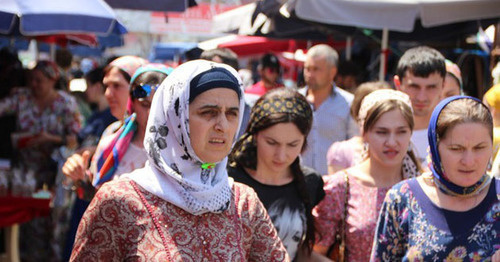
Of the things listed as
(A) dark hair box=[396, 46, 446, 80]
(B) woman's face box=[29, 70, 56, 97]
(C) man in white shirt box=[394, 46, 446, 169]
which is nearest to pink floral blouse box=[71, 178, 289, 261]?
(C) man in white shirt box=[394, 46, 446, 169]

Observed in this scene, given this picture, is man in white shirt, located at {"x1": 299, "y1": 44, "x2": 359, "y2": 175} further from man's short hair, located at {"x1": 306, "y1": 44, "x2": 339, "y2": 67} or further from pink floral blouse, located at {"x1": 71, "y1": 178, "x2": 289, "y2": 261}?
pink floral blouse, located at {"x1": 71, "y1": 178, "x2": 289, "y2": 261}

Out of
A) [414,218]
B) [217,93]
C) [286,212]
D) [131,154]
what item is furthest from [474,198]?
[131,154]

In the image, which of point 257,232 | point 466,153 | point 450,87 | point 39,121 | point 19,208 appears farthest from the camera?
point 39,121

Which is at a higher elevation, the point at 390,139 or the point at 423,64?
the point at 423,64

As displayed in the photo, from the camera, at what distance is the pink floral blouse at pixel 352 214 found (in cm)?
325

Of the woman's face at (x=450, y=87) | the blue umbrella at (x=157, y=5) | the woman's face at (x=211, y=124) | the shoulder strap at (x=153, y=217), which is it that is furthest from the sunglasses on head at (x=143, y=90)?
the blue umbrella at (x=157, y=5)

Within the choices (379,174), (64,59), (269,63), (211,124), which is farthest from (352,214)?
(64,59)

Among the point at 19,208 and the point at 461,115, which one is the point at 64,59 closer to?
the point at 19,208

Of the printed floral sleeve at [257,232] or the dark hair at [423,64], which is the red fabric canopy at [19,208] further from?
the printed floral sleeve at [257,232]

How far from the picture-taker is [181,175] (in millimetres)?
2207

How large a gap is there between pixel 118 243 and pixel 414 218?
1.31 metres

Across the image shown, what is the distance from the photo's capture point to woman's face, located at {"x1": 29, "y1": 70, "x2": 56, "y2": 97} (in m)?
6.83

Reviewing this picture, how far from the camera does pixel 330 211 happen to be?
11.0 feet

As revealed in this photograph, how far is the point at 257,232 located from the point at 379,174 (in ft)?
4.27
